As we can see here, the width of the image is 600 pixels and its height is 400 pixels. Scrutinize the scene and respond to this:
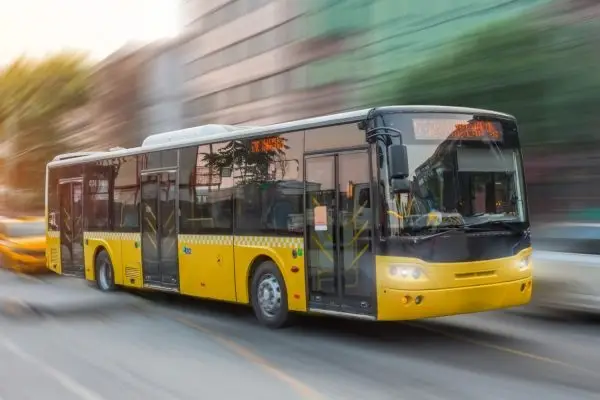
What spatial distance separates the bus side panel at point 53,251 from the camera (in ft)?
54.1

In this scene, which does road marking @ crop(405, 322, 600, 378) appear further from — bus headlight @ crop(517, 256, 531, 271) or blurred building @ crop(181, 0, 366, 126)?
blurred building @ crop(181, 0, 366, 126)

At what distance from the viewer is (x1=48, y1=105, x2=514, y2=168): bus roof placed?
28.3ft

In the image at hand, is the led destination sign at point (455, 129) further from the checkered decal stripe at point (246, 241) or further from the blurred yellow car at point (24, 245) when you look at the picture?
the blurred yellow car at point (24, 245)

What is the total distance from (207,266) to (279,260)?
1.88 meters

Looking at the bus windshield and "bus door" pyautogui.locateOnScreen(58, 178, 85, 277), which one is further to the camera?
"bus door" pyautogui.locateOnScreen(58, 178, 85, 277)

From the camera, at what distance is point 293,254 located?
9562mm

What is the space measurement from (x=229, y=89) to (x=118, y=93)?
40.0 ft

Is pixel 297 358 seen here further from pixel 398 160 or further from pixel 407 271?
pixel 398 160

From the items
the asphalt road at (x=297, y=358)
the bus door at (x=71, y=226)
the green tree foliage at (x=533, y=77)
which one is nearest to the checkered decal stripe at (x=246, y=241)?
the asphalt road at (x=297, y=358)

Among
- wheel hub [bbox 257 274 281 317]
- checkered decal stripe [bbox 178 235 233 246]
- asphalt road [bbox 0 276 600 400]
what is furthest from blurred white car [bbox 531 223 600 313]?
checkered decal stripe [bbox 178 235 233 246]

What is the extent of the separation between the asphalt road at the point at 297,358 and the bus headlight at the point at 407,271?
87 cm

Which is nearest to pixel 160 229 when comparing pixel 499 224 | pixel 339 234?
pixel 339 234

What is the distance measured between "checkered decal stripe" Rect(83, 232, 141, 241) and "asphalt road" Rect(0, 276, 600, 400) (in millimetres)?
2333

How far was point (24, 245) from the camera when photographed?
18516 mm
